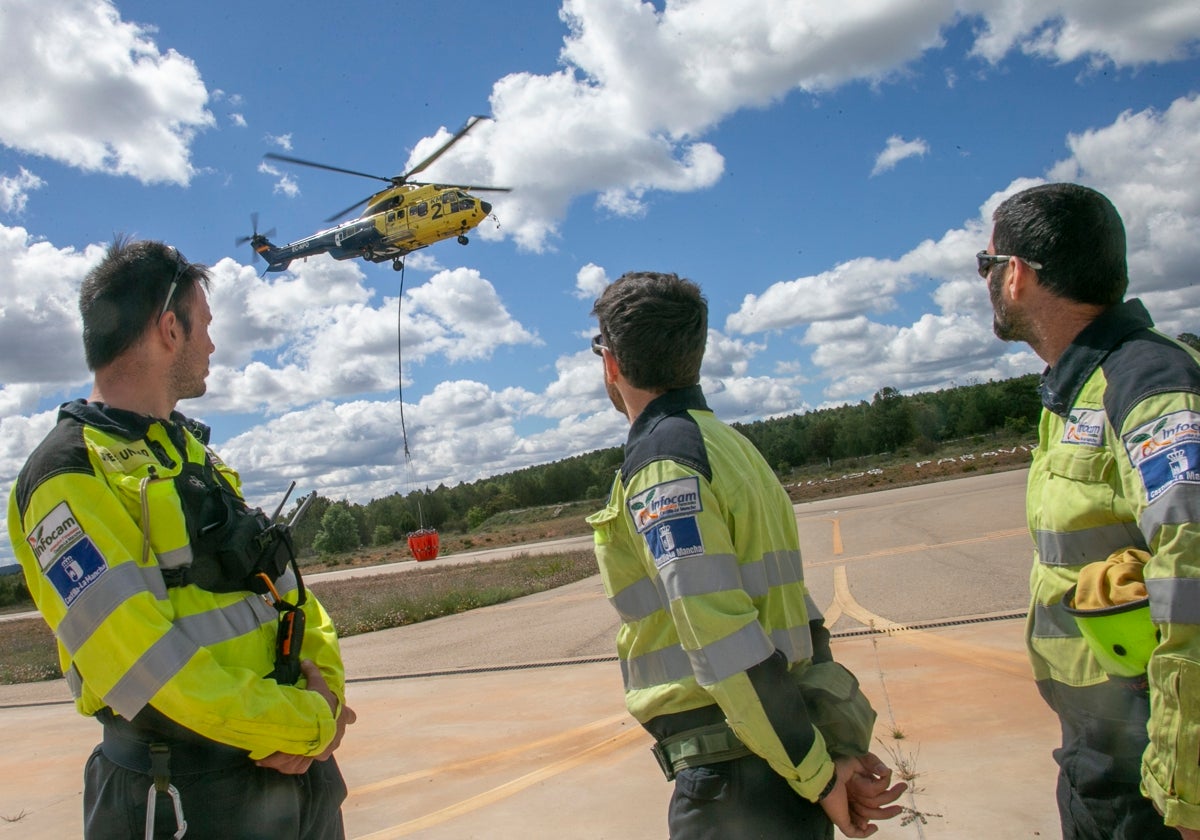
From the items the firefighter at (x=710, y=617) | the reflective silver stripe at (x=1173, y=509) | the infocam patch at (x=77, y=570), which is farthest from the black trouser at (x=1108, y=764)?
the infocam patch at (x=77, y=570)

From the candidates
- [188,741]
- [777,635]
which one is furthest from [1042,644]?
[188,741]

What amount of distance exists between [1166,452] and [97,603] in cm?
250

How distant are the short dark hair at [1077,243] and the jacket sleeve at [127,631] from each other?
7.74 feet

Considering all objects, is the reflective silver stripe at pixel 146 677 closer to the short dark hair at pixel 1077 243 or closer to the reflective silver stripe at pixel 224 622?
the reflective silver stripe at pixel 224 622

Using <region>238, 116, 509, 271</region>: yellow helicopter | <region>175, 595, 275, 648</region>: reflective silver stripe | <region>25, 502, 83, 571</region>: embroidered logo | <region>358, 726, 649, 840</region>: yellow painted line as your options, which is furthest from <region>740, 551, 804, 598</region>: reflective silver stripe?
<region>238, 116, 509, 271</region>: yellow helicopter

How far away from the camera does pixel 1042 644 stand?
2.38 m

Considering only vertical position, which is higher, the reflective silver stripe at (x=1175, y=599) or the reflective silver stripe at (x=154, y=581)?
the reflective silver stripe at (x=154, y=581)

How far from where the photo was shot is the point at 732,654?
1886 mm

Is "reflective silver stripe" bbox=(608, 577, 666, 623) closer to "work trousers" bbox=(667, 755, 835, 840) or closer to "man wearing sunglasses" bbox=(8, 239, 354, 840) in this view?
"work trousers" bbox=(667, 755, 835, 840)

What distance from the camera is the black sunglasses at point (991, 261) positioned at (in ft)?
7.83

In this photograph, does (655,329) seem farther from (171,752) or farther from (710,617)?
(171,752)

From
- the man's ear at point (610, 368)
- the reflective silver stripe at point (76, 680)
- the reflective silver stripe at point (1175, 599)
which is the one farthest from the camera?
the man's ear at point (610, 368)

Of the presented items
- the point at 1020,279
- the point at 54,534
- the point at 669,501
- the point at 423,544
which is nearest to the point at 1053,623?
the point at 1020,279

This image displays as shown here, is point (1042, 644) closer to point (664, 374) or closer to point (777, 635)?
point (777, 635)
